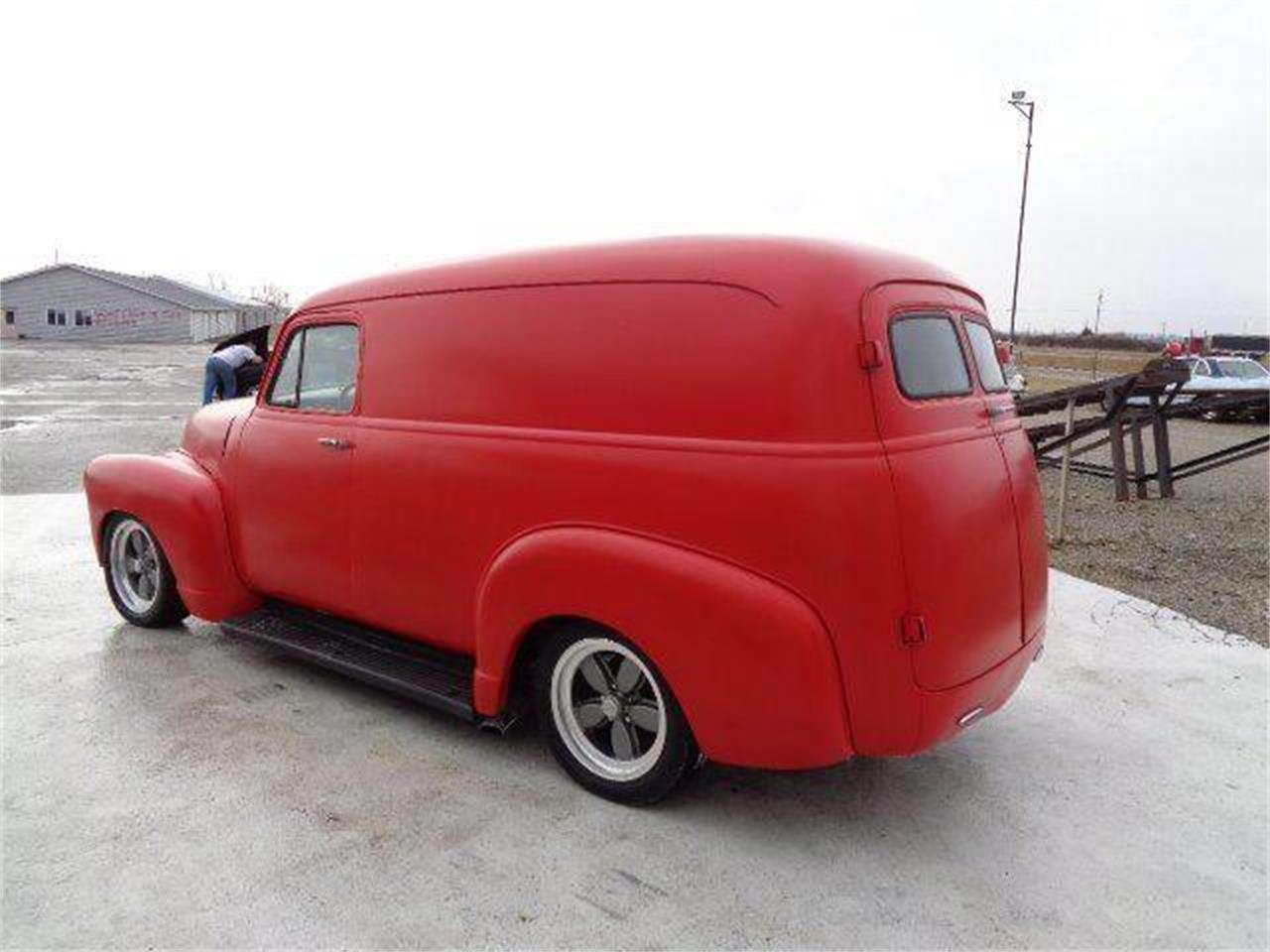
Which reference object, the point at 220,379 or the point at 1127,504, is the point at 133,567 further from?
the point at 1127,504

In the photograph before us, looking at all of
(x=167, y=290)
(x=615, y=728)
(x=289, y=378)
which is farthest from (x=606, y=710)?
(x=167, y=290)

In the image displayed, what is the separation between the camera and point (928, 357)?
3066 millimetres

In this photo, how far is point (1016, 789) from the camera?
11.3 ft

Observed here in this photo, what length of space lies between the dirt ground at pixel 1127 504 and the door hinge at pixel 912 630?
12.5 ft

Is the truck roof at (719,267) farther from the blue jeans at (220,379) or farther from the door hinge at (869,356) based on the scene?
the blue jeans at (220,379)

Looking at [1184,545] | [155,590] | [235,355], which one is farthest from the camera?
[1184,545]

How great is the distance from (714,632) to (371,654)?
181 centimetres

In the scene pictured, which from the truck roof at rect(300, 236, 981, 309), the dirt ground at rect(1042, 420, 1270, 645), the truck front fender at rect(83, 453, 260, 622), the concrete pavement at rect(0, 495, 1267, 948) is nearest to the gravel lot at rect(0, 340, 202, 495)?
the truck front fender at rect(83, 453, 260, 622)

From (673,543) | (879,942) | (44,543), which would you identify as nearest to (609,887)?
(879,942)

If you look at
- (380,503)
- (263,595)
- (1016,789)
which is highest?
(380,503)

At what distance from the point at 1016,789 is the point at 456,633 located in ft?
7.48

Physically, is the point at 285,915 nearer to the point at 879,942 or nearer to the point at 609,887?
the point at 609,887

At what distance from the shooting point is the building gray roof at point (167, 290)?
53188 mm

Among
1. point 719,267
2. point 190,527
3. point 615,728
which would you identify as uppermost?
point 719,267
